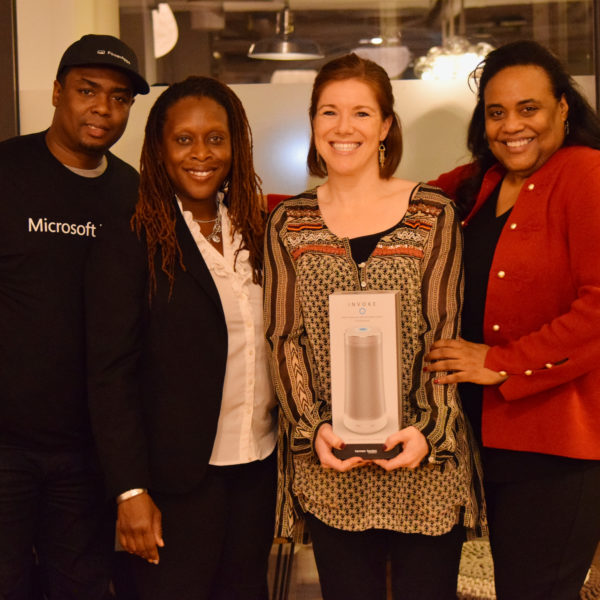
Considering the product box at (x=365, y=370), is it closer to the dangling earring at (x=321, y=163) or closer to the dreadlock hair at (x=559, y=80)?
the dangling earring at (x=321, y=163)

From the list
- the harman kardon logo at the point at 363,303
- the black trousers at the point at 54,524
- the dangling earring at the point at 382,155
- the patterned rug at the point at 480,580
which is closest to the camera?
the harman kardon logo at the point at 363,303

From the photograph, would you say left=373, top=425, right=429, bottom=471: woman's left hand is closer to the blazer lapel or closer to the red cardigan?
the red cardigan

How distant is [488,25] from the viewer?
285cm

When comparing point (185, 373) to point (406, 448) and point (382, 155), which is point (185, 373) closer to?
point (406, 448)

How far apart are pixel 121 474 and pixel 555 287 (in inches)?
41.5

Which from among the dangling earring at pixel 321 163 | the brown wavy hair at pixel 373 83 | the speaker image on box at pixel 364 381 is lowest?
the speaker image on box at pixel 364 381

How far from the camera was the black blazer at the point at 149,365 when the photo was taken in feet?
5.31

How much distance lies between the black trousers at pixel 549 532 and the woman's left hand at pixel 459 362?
0.88 ft

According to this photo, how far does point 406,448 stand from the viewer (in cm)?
154

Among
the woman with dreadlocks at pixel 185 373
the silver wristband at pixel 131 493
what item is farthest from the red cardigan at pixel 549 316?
the silver wristband at pixel 131 493

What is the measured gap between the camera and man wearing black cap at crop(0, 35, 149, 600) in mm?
1923

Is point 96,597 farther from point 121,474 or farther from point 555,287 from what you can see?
point 555,287

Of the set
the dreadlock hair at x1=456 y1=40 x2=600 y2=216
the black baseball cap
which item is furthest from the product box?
the black baseball cap

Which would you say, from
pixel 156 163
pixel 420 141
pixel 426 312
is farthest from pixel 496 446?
pixel 420 141
